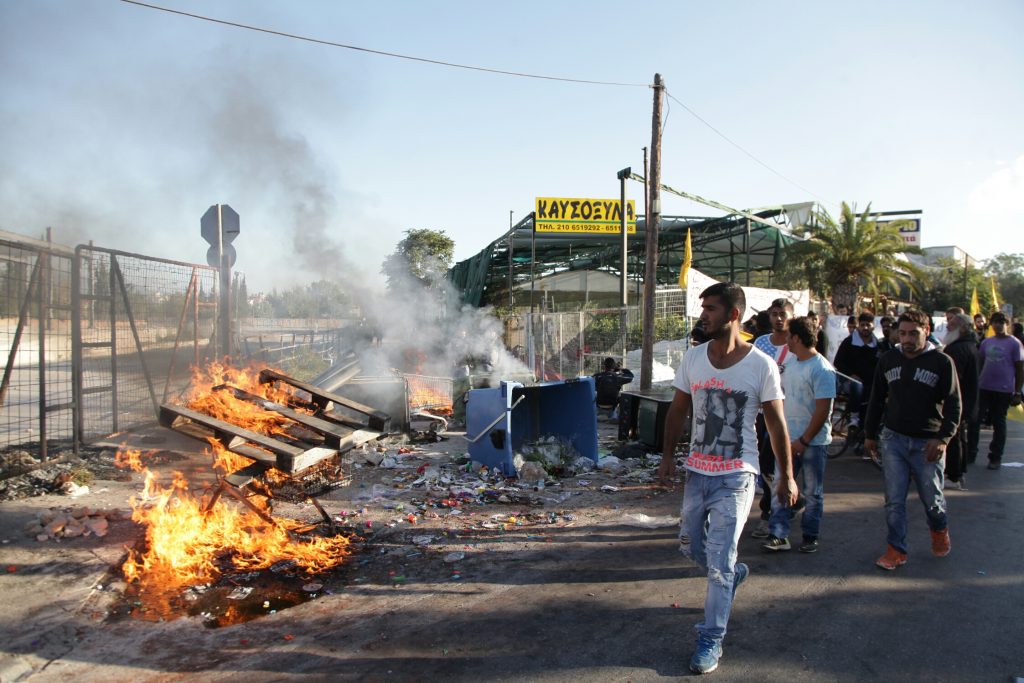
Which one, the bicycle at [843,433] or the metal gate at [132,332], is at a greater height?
the metal gate at [132,332]

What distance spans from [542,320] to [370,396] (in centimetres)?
710

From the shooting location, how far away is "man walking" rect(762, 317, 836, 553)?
14.5 ft

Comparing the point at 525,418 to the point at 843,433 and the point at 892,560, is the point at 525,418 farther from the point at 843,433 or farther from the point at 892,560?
the point at 843,433

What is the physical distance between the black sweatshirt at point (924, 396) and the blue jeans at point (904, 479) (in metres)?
0.10

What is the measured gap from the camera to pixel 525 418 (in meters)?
7.61

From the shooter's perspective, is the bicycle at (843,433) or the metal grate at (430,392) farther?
→ the metal grate at (430,392)

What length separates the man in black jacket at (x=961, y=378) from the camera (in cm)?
494

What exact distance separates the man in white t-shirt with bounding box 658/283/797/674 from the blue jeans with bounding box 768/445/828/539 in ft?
4.92

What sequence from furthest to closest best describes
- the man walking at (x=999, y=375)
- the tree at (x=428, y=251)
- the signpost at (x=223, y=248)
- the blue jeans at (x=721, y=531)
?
the tree at (x=428, y=251) → the signpost at (x=223, y=248) → the man walking at (x=999, y=375) → the blue jeans at (x=721, y=531)

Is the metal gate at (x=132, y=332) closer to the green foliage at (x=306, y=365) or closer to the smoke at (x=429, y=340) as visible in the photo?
the smoke at (x=429, y=340)

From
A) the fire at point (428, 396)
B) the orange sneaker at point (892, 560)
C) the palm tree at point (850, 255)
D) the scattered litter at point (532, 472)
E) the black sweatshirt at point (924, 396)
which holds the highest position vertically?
the palm tree at point (850, 255)

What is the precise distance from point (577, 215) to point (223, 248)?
10.8 meters

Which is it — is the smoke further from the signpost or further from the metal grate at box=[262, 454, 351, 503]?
the metal grate at box=[262, 454, 351, 503]

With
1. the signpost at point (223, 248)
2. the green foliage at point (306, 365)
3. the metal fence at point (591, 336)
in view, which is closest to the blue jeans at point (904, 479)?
the signpost at point (223, 248)
